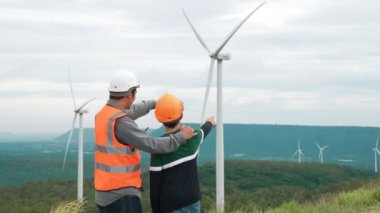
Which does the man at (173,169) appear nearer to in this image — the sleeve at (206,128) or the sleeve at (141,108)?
the sleeve at (206,128)

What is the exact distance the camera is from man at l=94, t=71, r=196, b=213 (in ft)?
20.2

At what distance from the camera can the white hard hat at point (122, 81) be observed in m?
6.26

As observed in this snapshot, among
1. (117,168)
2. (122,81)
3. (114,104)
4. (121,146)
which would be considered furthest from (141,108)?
(117,168)

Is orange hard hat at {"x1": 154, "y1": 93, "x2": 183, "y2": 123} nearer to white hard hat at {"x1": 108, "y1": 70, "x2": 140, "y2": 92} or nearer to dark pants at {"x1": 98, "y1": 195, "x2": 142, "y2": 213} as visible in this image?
white hard hat at {"x1": 108, "y1": 70, "x2": 140, "y2": 92}

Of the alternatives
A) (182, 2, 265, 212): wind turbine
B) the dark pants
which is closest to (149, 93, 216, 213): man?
the dark pants

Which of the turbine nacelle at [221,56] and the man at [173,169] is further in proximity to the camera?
the turbine nacelle at [221,56]

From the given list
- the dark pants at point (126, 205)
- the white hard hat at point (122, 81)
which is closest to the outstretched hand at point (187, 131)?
the white hard hat at point (122, 81)

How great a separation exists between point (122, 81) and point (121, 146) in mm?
624

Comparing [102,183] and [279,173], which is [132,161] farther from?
[279,173]

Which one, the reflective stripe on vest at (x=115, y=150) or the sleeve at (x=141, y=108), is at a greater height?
the sleeve at (x=141, y=108)

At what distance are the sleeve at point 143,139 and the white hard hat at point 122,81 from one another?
0.30m

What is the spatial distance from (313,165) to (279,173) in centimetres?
1028

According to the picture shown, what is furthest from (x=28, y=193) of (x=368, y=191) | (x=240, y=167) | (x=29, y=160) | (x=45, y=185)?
(x=29, y=160)

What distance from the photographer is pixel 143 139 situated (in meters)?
6.12
